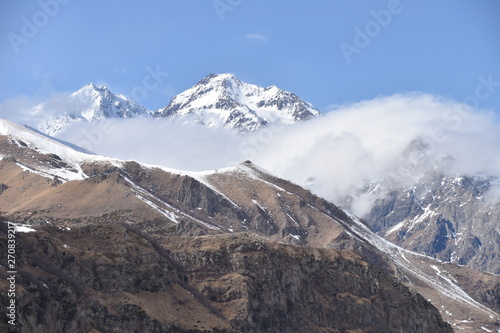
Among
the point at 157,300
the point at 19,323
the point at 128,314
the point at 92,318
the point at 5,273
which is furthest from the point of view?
the point at 157,300

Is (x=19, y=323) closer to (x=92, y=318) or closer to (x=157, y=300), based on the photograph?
(x=92, y=318)

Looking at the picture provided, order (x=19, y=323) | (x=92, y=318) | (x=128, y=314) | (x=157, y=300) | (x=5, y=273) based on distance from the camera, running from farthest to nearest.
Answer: (x=157, y=300) → (x=128, y=314) → (x=92, y=318) → (x=5, y=273) → (x=19, y=323)

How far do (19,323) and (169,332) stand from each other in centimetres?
5084

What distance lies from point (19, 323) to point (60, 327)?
17133 millimetres

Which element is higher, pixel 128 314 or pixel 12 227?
pixel 12 227

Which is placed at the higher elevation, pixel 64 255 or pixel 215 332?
pixel 64 255

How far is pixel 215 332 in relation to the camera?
195875 mm

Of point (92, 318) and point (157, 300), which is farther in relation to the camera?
point (157, 300)

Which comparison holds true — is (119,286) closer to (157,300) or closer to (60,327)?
(157,300)

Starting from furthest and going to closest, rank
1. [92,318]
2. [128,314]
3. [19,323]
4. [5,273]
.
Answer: [128,314] < [92,318] < [5,273] < [19,323]

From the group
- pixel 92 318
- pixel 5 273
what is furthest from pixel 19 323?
pixel 92 318

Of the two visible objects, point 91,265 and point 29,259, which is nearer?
point 29,259

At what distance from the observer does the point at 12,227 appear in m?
178

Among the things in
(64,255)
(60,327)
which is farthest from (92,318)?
(64,255)
